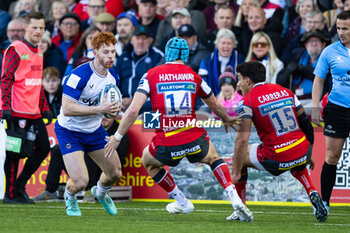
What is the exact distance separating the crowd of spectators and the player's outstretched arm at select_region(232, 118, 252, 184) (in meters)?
4.23

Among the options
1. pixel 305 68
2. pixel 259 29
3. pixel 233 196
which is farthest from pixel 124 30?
pixel 233 196

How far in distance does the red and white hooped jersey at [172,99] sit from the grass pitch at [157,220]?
39.7 inches

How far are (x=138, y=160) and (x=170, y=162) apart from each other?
405 centimetres

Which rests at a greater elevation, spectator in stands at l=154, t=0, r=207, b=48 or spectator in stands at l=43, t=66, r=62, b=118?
spectator in stands at l=154, t=0, r=207, b=48

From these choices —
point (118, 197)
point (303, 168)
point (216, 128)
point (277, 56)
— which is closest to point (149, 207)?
point (118, 197)

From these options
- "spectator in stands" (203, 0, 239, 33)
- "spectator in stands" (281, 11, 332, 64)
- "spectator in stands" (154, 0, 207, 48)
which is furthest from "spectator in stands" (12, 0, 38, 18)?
"spectator in stands" (281, 11, 332, 64)

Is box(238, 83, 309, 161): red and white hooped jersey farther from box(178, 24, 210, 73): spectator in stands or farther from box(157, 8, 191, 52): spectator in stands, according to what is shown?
box(157, 8, 191, 52): spectator in stands

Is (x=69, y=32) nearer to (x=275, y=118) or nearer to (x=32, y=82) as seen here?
(x=32, y=82)

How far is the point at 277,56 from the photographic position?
1383 centimetres

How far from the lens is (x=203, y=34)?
1509cm

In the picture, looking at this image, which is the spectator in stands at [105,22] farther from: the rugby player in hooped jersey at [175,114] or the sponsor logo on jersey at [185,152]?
the sponsor logo on jersey at [185,152]

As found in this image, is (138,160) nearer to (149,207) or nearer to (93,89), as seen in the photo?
(149,207)

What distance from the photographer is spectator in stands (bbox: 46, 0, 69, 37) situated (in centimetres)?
1642

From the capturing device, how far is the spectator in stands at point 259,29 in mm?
13883
